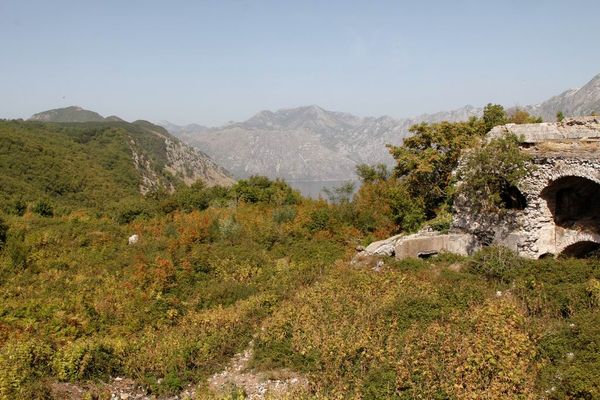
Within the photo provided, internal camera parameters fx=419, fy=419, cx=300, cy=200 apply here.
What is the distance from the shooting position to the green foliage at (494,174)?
16062mm

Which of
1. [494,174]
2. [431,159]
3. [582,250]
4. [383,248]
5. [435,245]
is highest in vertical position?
[431,159]

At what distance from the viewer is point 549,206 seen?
1652 cm

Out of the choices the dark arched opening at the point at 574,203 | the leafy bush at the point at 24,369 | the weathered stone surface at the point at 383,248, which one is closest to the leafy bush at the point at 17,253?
the leafy bush at the point at 24,369

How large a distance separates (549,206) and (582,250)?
8.03 ft

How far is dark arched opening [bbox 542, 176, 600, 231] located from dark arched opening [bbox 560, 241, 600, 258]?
673 millimetres

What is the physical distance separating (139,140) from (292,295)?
14510 centimetres

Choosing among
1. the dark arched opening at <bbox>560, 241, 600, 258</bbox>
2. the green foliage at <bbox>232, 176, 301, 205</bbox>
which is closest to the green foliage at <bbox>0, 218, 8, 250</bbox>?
the green foliage at <bbox>232, 176, 301, 205</bbox>

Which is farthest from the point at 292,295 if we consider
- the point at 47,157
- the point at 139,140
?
the point at 139,140

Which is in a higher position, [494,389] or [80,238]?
[80,238]

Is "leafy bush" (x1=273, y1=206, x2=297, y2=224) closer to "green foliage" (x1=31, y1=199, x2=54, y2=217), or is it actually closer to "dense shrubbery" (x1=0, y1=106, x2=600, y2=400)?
"dense shrubbery" (x1=0, y1=106, x2=600, y2=400)

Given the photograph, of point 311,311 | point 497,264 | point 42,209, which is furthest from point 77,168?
point 497,264

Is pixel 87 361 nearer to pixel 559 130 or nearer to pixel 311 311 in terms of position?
pixel 311 311

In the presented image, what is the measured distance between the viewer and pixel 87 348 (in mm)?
11078

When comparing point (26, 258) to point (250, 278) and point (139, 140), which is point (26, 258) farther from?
point (139, 140)
